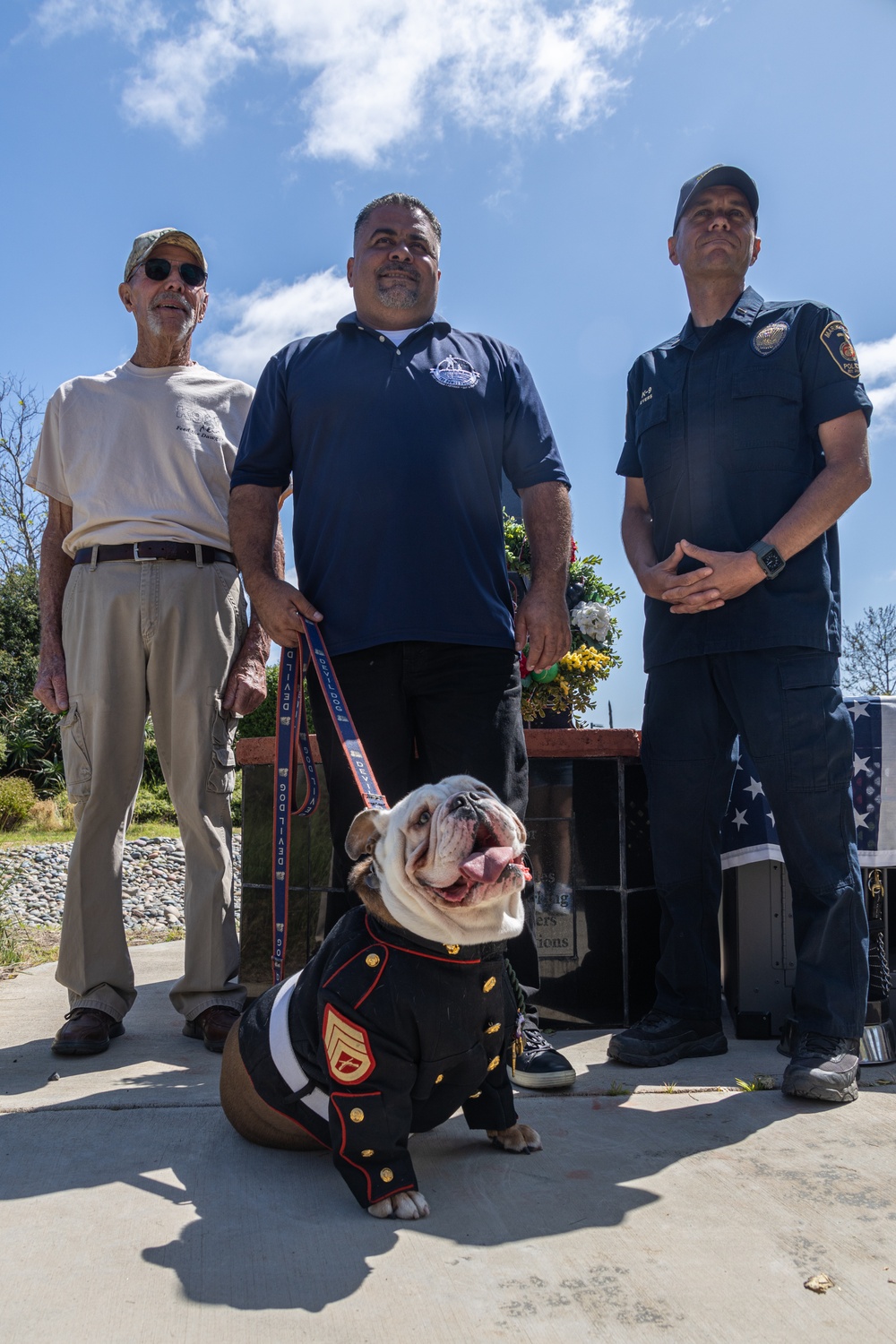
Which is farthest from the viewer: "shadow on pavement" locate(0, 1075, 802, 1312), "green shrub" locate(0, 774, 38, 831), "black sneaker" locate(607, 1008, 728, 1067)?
"green shrub" locate(0, 774, 38, 831)

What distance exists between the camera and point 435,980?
202 centimetres

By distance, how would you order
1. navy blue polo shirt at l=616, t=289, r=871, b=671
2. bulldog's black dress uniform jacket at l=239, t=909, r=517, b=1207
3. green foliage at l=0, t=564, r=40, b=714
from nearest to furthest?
bulldog's black dress uniform jacket at l=239, t=909, r=517, b=1207, navy blue polo shirt at l=616, t=289, r=871, b=671, green foliage at l=0, t=564, r=40, b=714

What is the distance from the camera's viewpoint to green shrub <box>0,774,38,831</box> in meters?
13.9

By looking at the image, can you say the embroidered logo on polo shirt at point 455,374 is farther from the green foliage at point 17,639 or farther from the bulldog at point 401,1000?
the green foliage at point 17,639

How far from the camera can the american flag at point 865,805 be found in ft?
10.9

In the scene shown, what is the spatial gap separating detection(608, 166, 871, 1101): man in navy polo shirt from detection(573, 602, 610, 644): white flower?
112 centimetres

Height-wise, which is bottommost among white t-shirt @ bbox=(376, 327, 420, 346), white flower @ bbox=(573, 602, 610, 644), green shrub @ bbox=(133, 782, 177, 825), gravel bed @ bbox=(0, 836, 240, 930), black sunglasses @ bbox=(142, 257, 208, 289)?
gravel bed @ bbox=(0, 836, 240, 930)

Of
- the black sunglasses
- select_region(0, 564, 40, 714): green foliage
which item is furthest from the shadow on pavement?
select_region(0, 564, 40, 714): green foliage

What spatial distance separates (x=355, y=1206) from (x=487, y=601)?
1.54m

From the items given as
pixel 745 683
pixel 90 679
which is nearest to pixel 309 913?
pixel 90 679

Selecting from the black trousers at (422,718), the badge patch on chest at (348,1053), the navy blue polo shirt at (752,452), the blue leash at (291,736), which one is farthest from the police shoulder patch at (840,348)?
the badge patch on chest at (348,1053)

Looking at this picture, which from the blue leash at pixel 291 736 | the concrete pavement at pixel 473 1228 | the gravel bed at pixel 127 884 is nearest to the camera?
the concrete pavement at pixel 473 1228

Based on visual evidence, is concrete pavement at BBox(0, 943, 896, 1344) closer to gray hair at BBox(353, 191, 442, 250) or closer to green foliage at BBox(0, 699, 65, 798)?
gray hair at BBox(353, 191, 442, 250)

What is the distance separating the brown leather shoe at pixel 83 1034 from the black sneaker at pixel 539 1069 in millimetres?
1347
